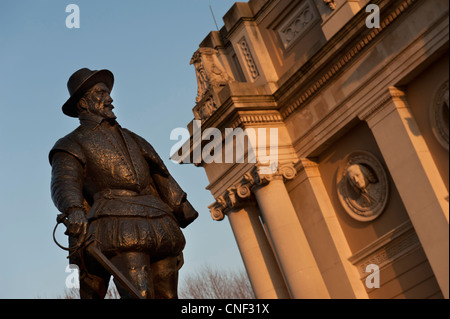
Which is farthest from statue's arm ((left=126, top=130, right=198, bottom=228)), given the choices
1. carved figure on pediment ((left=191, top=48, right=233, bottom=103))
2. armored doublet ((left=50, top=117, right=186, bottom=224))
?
carved figure on pediment ((left=191, top=48, right=233, bottom=103))

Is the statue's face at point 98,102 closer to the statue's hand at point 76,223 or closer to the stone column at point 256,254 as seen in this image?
the statue's hand at point 76,223

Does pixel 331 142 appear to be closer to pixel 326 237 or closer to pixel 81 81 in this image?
pixel 326 237

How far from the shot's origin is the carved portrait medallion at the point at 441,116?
14.9 m

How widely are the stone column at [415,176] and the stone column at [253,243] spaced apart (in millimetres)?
4362

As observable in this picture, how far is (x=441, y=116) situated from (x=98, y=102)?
10699 mm

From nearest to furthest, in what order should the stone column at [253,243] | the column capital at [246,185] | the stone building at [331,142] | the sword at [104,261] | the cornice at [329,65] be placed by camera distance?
the sword at [104,261], the stone building at [331,142], the cornice at [329,65], the column capital at [246,185], the stone column at [253,243]

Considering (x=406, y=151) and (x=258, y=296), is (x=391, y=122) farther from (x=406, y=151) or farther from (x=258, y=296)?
(x=258, y=296)

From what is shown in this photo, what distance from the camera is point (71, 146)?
217 inches

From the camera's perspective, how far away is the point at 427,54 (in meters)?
14.8

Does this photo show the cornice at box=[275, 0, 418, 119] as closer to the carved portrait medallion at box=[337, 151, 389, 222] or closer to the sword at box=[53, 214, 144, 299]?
the carved portrait medallion at box=[337, 151, 389, 222]

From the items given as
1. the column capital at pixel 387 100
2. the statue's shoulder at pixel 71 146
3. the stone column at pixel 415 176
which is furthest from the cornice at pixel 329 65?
the statue's shoulder at pixel 71 146

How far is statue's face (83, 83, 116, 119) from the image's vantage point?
5.83 m

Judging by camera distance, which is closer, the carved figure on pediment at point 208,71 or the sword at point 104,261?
the sword at point 104,261
